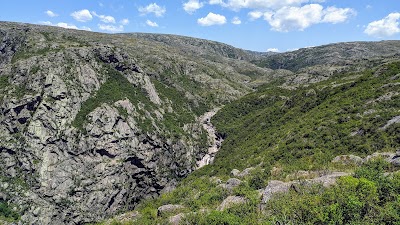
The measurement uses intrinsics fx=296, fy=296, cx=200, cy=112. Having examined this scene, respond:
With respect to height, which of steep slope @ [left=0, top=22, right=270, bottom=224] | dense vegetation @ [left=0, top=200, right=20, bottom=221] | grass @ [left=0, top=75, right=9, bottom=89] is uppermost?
grass @ [left=0, top=75, right=9, bottom=89]

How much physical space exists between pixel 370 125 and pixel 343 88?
194 feet

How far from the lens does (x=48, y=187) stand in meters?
139

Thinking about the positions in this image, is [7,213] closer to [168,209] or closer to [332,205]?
[168,209]

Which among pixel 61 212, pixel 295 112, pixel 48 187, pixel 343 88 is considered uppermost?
pixel 343 88

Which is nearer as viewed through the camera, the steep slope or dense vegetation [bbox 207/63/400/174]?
dense vegetation [bbox 207/63/400/174]

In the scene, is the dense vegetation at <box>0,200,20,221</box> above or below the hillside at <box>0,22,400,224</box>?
below

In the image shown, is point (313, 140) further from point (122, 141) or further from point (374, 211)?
point (122, 141)

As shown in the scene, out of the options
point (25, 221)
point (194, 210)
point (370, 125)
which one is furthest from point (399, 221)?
point (25, 221)

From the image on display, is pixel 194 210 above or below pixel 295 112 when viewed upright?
below

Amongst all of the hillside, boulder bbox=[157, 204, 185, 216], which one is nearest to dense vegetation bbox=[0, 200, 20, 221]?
the hillside

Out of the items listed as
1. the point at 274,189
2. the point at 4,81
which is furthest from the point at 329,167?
the point at 4,81

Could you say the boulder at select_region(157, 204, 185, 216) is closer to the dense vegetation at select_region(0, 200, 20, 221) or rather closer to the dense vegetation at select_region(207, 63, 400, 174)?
A: the dense vegetation at select_region(207, 63, 400, 174)

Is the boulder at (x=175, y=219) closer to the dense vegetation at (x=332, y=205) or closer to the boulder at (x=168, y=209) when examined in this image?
the dense vegetation at (x=332, y=205)

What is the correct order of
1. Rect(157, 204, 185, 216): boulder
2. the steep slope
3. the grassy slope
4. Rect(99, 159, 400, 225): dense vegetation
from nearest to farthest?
Rect(99, 159, 400, 225): dense vegetation
the grassy slope
Rect(157, 204, 185, 216): boulder
the steep slope
